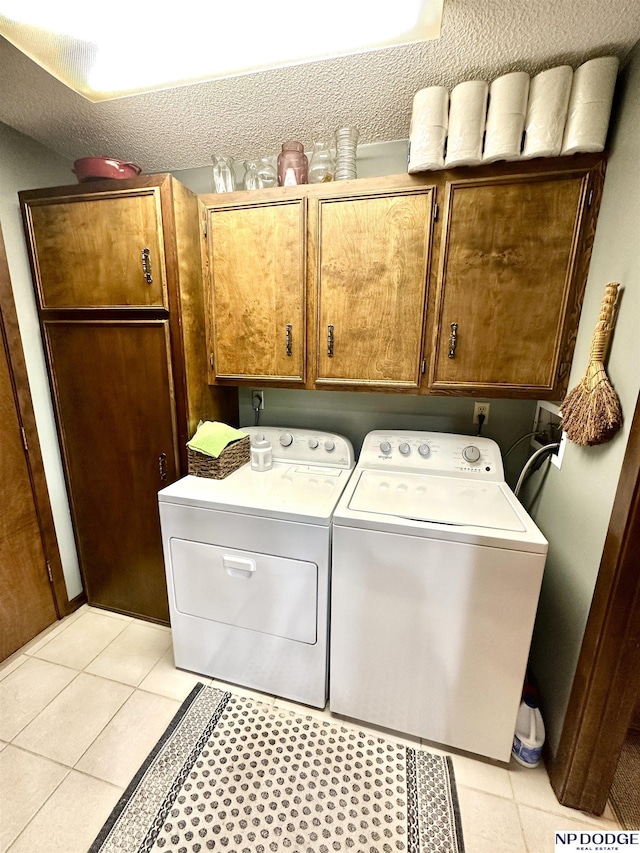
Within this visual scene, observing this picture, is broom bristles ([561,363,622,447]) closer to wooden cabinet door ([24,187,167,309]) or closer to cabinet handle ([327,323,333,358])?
cabinet handle ([327,323,333,358])

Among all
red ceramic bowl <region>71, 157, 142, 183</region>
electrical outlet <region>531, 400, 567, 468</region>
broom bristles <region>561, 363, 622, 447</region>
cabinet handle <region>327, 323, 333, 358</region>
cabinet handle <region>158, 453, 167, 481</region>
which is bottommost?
cabinet handle <region>158, 453, 167, 481</region>

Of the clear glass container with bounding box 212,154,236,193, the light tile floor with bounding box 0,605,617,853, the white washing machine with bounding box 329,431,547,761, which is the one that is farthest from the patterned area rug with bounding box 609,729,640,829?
the clear glass container with bounding box 212,154,236,193

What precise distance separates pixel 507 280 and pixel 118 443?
6.11ft

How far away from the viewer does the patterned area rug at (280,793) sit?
1104 mm

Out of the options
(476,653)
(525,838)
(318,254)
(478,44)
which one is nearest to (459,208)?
(478,44)

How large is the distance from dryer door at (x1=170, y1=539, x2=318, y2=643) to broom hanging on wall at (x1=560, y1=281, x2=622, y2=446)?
3.33 feet

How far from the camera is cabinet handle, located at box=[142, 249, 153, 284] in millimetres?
1515

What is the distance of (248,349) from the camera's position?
1669mm

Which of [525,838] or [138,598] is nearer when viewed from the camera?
[525,838]

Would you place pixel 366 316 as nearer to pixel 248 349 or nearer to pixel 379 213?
pixel 379 213

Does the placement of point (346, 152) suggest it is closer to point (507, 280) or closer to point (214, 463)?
point (507, 280)

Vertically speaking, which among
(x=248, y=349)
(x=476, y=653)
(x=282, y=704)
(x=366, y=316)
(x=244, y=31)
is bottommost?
(x=282, y=704)

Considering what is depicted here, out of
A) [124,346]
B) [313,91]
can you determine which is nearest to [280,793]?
[124,346]

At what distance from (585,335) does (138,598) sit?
2429mm
